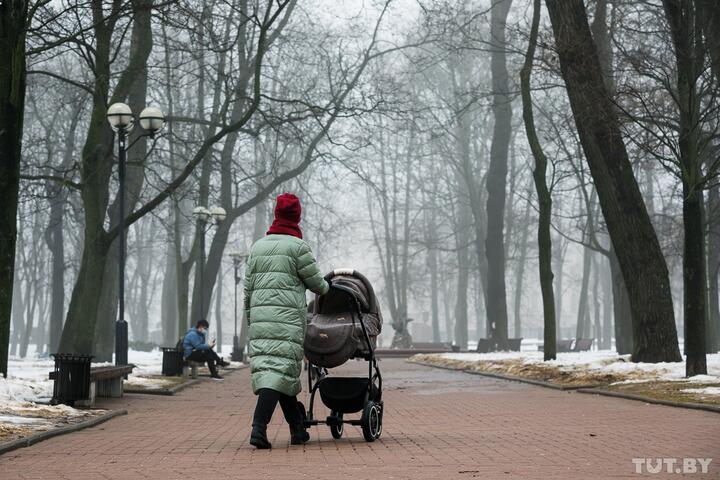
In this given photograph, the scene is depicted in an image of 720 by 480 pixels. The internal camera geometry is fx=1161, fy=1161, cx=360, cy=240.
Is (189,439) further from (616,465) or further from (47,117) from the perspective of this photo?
(47,117)

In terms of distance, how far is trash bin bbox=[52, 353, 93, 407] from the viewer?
1467 centimetres

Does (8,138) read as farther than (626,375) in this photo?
No

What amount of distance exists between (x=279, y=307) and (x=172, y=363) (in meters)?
15.2

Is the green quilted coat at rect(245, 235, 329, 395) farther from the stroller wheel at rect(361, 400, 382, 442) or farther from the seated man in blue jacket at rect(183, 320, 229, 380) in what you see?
Answer: the seated man in blue jacket at rect(183, 320, 229, 380)

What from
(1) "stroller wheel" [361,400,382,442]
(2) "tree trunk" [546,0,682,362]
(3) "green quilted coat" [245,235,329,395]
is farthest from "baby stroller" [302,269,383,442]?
(2) "tree trunk" [546,0,682,362]

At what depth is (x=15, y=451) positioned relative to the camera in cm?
977

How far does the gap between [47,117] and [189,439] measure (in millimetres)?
42981

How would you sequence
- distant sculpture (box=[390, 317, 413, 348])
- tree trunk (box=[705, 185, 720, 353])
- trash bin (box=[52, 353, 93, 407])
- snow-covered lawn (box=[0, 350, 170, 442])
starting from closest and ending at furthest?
snow-covered lawn (box=[0, 350, 170, 442])
trash bin (box=[52, 353, 93, 407])
tree trunk (box=[705, 185, 720, 353])
distant sculpture (box=[390, 317, 413, 348])

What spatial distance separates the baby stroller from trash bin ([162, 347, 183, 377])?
14.2 metres

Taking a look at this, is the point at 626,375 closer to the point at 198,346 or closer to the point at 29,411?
the point at 198,346

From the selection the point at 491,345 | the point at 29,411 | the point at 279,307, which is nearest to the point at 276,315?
the point at 279,307

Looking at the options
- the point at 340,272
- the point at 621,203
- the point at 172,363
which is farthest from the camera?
the point at 172,363

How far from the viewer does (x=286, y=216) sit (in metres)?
10.0

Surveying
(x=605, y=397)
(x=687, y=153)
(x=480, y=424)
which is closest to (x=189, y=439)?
(x=480, y=424)
